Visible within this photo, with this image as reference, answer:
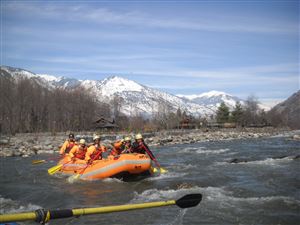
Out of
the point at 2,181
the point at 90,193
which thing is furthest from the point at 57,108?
the point at 90,193

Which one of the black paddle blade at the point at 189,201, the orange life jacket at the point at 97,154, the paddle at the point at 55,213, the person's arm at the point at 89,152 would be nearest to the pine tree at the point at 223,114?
the orange life jacket at the point at 97,154

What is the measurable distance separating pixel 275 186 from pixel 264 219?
4.16 metres

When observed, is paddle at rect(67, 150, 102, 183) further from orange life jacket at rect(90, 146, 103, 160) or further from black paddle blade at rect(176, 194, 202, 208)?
black paddle blade at rect(176, 194, 202, 208)

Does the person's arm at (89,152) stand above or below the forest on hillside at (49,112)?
below

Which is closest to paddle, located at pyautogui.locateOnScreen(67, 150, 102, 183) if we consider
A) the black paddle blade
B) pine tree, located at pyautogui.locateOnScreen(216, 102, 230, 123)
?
the black paddle blade

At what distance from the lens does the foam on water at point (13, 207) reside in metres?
10.4

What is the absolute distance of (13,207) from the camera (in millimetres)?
10852

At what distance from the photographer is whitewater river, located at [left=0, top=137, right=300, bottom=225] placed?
8.82m

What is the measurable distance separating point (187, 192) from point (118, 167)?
355cm

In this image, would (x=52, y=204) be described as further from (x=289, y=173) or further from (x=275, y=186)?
(x=289, y=173)

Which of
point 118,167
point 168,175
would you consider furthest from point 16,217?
point 168,175

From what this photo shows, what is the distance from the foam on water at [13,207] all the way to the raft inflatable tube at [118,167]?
3.85 meters

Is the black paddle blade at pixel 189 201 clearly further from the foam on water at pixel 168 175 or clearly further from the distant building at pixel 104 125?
the distant building at pixel 104 125

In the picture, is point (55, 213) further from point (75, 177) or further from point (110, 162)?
point (75, 177)
